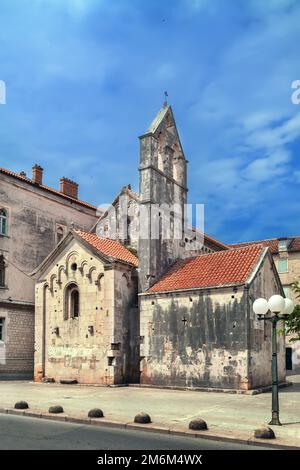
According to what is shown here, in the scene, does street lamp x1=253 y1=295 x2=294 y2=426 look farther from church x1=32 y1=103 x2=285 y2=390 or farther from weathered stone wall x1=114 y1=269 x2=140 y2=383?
weathered stone wall x1=114 y1=269 x2=140 y2=383

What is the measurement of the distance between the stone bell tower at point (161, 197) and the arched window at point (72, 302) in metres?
3.82

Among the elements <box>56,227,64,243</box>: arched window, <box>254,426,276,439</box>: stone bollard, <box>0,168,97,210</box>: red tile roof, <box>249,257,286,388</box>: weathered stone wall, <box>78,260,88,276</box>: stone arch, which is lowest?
<box>254,426,276,439</box>: stone bollard

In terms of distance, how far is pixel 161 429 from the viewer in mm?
11773

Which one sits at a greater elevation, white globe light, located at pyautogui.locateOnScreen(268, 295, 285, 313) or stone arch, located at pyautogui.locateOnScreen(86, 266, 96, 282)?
stone arch, located at pyautogui.locateOnScreen(86, 266, 96, 282)

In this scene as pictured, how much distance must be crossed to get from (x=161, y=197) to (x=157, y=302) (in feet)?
20.1

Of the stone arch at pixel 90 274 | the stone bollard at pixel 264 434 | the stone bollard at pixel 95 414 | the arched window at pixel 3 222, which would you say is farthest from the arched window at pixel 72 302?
the stone bollard at pixel 264 434

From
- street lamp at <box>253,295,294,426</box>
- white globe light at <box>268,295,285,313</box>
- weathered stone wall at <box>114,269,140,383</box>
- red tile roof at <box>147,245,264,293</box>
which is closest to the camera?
street lamp at <box>253,295,294,426</box>

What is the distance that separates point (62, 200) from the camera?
35.4 meters

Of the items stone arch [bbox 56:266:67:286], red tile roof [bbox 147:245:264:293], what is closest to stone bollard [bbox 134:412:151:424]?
red tile roof [bbox 147:245:264:293]

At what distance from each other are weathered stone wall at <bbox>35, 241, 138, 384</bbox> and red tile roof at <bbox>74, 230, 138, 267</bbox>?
57 centimetres

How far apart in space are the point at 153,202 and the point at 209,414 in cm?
1433

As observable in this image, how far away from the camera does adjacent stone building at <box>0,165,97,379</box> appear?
100 ft

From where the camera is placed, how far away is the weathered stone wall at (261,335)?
2198cm
